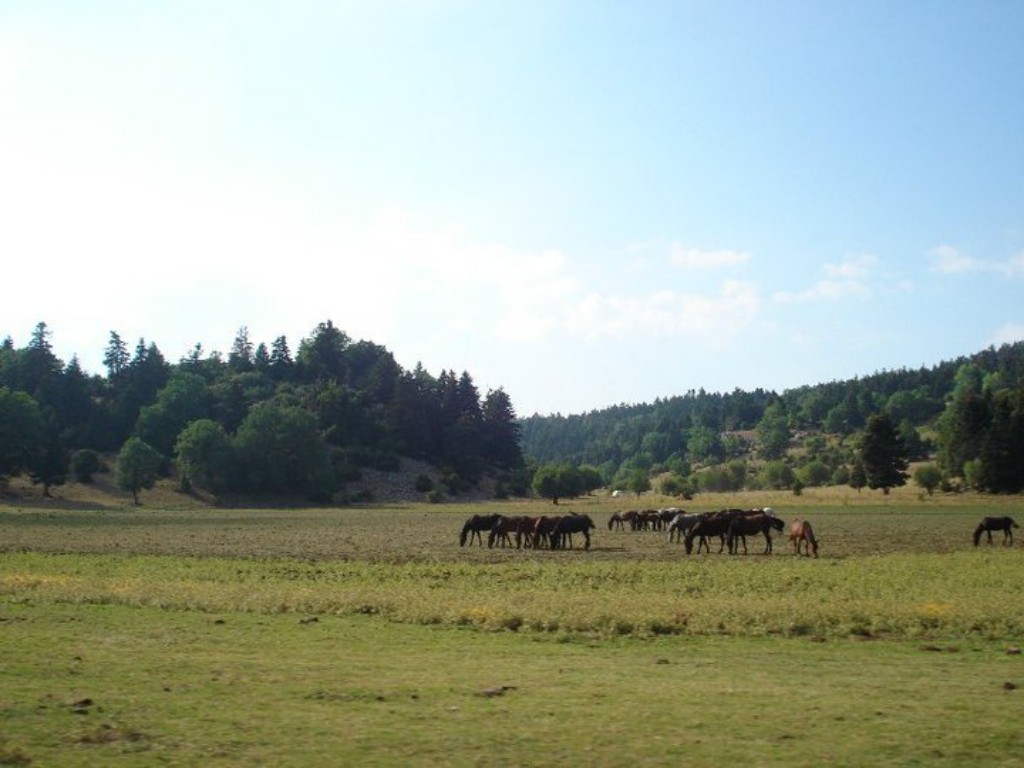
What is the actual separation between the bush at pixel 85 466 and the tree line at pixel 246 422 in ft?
0.62

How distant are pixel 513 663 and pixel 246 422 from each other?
131 m

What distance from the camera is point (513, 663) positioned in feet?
54.4

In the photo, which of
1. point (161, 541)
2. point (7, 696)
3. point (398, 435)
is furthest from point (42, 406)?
point (7, 696)

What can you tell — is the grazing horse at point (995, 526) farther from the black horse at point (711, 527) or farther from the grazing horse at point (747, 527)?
the black horse at point (711, 527)

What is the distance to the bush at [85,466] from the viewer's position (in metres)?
133

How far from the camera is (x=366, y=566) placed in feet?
117

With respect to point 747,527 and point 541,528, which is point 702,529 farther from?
point 541,528

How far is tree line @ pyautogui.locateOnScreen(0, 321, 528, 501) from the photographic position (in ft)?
423

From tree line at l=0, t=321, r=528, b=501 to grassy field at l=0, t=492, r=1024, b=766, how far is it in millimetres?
99022

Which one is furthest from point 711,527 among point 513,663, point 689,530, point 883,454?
point 883,454

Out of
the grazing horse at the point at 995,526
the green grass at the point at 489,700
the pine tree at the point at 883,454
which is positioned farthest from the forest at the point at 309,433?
the green grass at the point at 489,700

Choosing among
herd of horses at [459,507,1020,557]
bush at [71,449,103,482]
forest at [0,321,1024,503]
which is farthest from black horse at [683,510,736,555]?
bush at [71,449,103,482]

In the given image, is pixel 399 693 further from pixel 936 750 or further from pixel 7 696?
pixel 936 750

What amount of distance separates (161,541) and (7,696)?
39.6 metres
